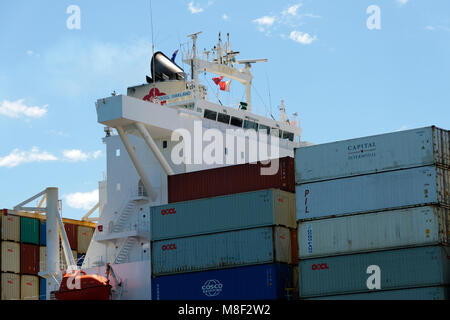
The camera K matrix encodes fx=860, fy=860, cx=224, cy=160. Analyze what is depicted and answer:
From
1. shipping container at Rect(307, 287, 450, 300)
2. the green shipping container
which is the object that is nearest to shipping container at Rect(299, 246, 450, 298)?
shipping container at Rect(307, 287, 450, 300)

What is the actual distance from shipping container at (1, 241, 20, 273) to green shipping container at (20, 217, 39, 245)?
2.24ft

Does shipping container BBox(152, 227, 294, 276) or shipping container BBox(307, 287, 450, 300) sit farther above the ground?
shipping container BBox(152, 227, 294, 276)

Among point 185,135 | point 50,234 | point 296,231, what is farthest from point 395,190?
point 50,234

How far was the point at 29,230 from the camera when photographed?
43.6m

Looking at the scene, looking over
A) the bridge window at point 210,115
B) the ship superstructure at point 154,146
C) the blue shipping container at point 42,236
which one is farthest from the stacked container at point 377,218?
the blue shipping container at point 42,236

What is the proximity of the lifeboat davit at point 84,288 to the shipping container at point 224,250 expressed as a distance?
284 cm

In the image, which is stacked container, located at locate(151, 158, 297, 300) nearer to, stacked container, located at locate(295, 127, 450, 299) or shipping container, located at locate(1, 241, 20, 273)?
stacked container, located at locate(295, 127, 450, 299)

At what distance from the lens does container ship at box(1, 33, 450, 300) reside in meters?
28.2

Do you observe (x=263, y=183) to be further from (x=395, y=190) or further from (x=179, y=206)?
(x=395, y=190)

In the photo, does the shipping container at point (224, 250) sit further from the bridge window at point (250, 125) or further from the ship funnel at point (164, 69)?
the ship funnel at point (164, 69)

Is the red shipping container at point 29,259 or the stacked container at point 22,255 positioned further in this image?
the red shipping container at point 29,259

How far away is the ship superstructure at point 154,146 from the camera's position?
35781mm

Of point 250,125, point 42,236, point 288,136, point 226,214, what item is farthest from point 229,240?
point 42,236

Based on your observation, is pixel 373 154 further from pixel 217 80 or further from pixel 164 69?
pixel 164 69
